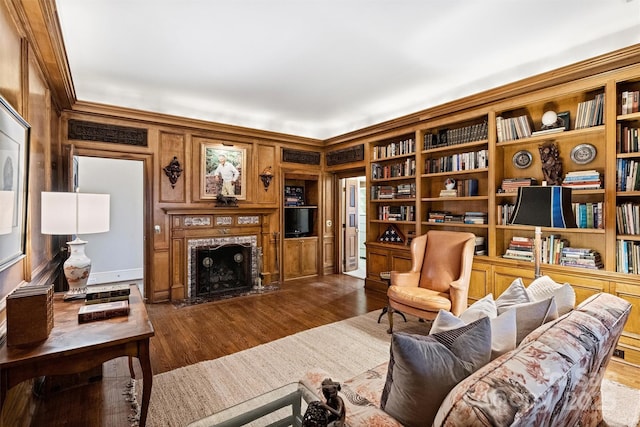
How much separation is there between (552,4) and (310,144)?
4.03m

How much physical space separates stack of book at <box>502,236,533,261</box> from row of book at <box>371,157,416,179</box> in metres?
1.63

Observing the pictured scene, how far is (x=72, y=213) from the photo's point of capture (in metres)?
2.05

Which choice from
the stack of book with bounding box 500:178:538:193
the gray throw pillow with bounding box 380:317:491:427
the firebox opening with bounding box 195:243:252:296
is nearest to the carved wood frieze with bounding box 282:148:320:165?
the firebox opening with bounding box 195:243:252:296

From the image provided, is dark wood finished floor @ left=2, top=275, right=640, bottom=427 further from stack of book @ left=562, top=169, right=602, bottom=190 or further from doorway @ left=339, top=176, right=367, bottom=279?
stack of book @ left=562, top=169, right=602, bottom=190

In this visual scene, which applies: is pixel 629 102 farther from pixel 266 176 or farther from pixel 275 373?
pixel 266 176

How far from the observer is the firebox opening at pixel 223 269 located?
477 centimetres

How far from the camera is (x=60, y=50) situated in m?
2.43

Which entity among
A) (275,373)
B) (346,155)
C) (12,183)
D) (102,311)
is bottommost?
(275,373)

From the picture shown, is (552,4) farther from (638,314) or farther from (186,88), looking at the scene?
(186,88)

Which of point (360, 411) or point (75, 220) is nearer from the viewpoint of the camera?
point (360, 411)

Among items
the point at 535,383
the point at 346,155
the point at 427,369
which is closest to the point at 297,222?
the point at 346,155

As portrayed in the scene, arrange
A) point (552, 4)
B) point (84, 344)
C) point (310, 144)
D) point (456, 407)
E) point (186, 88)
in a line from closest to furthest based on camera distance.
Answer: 1. point (456, 407)
2. point (84, 344)
3. point (552, 4)
4. point (186, 88)
5. point (310, 144)

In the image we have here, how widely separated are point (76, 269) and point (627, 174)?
4.56m

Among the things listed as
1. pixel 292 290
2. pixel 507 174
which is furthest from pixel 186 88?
pixel 507 174
